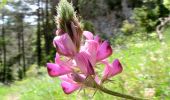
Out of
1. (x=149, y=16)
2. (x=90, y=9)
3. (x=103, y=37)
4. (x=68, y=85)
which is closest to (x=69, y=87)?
(x=68, y=85)

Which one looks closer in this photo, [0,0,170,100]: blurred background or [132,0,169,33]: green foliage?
[0,0,170,100]: blurred background

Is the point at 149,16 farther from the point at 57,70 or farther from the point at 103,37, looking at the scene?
the point at 57,70

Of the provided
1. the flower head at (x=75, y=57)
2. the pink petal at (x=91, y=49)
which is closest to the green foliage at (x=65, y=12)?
the flower head at (x=75, y=57)

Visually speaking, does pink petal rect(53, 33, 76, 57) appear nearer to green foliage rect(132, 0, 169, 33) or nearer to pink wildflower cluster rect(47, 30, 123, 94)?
pink wildflower cluster rect(47, 30, 123, 94)

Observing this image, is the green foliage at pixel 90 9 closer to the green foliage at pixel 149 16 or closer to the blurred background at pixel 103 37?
the blurred background at pixel 103 37

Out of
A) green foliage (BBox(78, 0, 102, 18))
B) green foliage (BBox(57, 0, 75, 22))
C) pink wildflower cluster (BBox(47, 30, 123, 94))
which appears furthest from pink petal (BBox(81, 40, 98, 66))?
green foliage (BBox(78, 0, 102, 18))

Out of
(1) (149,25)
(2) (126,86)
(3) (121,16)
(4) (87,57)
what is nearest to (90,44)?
(4) (87,57)
